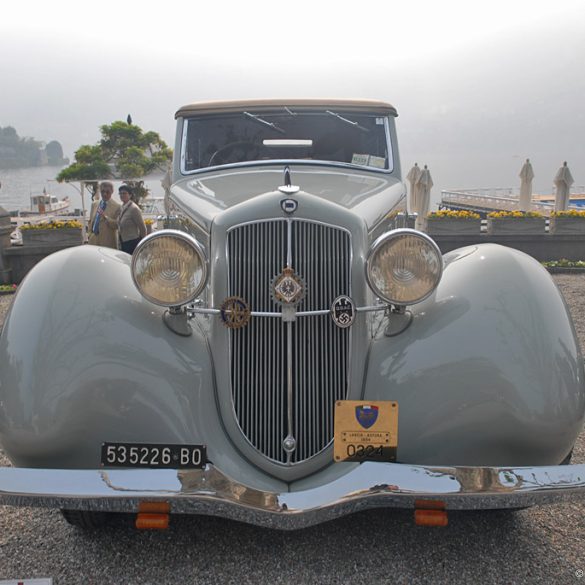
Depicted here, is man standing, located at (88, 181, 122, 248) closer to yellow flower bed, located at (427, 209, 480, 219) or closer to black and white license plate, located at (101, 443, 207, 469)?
black and white license plate, located at (101, 443, 207, 469)

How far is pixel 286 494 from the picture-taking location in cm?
227

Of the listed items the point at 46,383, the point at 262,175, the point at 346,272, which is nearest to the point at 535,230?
the point at 262,175

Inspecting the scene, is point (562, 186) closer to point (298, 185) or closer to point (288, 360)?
point (298, 185)

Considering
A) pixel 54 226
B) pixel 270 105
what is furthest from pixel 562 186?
pixel 270 105

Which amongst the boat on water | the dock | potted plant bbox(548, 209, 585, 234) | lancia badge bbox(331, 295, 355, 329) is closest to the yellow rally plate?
lancia badge bbox(331, 295, 355, 329)

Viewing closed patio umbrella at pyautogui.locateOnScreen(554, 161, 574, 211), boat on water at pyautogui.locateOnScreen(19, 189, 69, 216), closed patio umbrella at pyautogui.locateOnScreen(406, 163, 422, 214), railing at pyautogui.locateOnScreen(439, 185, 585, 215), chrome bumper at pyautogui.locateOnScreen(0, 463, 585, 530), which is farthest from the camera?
boat on water at pyautogui.locateOnScreen(19, 189, 69, 216)

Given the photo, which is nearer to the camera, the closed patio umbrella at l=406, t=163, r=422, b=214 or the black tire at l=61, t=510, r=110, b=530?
the black tire at l=61, t=510, r=110, b=530

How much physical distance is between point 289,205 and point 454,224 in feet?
37.4

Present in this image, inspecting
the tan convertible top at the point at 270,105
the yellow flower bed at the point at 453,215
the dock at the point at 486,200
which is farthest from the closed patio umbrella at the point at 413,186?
the tan convertible top at the point at 270,105

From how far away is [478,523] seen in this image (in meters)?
3.11

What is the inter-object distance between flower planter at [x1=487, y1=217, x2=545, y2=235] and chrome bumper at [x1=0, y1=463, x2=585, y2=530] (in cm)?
1209

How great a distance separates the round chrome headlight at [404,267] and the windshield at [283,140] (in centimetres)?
187

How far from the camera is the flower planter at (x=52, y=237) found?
38.9 feet

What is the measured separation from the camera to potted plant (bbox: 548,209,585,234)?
13414 millimetres
